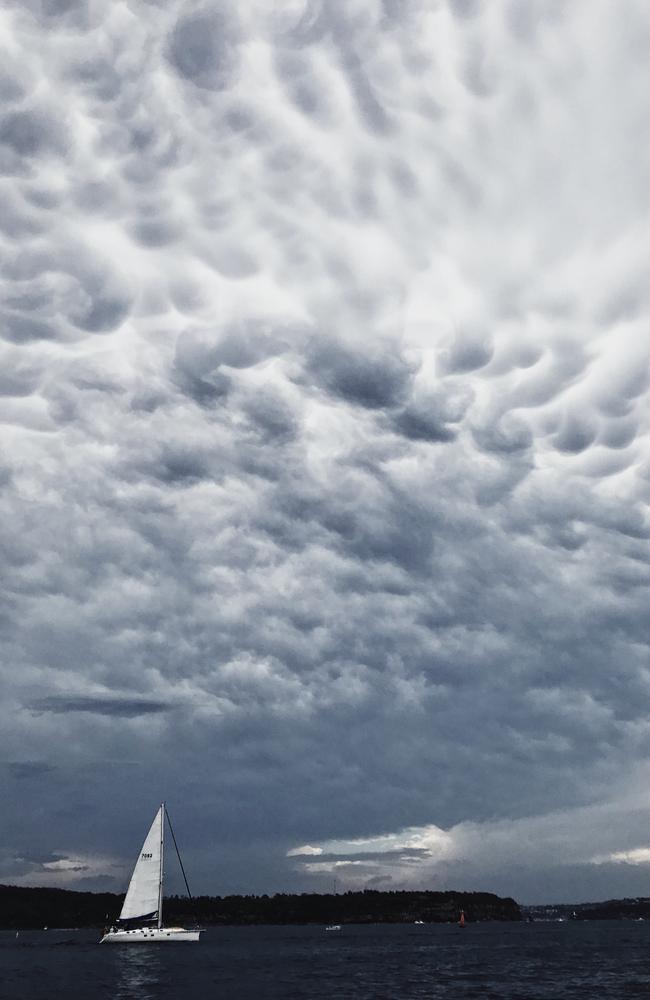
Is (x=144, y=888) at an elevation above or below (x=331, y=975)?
above

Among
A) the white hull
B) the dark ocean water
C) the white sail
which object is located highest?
the white sail

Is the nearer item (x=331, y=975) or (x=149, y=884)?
(x=331, y=975)

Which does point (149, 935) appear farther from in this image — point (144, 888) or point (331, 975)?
point (331, 975)

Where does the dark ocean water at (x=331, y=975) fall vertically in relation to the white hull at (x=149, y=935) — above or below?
below

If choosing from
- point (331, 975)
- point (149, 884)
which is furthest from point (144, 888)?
point (331, 975)

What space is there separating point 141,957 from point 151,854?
25392 millimetres

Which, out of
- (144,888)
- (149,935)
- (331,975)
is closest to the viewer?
(331,975)

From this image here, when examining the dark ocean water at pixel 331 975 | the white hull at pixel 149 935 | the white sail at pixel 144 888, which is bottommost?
the dark ocean water at pixel 331 975

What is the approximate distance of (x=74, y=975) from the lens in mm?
139125

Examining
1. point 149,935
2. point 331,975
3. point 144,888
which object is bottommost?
point 331,975

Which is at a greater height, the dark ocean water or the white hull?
the white hull

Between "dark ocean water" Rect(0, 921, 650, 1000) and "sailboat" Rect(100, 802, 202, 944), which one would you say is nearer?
"dark ocean water" Rect(0, 921, 650, 1000)

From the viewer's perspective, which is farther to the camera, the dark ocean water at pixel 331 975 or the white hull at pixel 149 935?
the white hull at pixel 149 935

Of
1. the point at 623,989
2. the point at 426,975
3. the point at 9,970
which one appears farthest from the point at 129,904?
the point at 623,989
